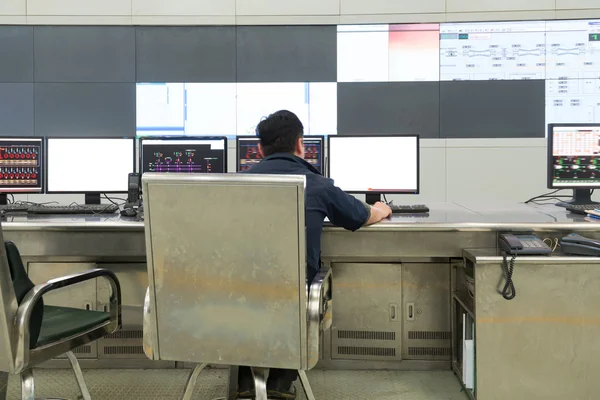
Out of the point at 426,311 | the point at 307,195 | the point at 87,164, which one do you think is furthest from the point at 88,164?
the point at 426,311

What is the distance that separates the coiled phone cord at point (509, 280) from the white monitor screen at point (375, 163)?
770mm

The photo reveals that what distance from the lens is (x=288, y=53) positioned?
12.6 feet

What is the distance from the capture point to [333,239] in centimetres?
192

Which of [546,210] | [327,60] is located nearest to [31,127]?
[327,60]

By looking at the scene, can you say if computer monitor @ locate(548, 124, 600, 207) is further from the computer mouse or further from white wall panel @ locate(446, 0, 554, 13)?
the computer mouse

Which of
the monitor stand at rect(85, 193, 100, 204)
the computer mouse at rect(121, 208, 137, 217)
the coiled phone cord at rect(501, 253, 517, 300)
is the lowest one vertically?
the coiled phone cord at rect(501, 253, 517, 300)

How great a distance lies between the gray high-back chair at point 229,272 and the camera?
1105 millimetres

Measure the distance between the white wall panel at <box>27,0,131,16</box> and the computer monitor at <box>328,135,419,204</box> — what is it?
2533 millimetres

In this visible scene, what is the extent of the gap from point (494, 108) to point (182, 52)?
2.64 metres

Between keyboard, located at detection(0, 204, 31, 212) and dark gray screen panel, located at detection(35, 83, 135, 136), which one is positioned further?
dark gray screen panel, located at detection(35, 83, 135, 136)

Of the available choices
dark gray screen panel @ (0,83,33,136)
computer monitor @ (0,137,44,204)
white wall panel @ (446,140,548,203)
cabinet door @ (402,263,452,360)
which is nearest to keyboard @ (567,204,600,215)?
cabinet door @ (402,263,452,360)

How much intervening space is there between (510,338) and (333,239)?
29.7 inches

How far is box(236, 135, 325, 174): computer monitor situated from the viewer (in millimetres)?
2447

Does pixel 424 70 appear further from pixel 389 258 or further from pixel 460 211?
pixel 389 258
